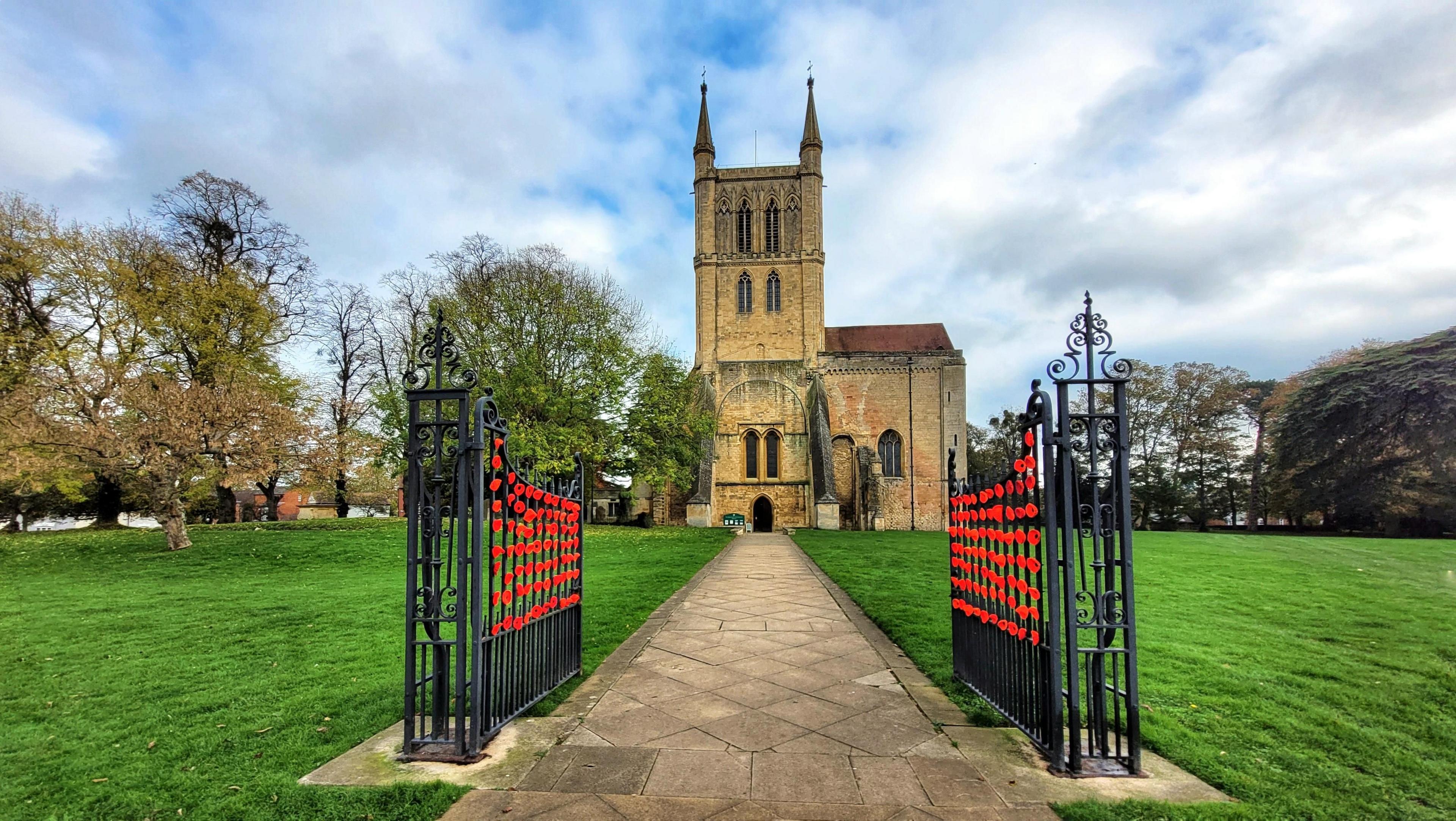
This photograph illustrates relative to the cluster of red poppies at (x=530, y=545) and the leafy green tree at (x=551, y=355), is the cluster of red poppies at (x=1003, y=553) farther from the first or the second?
the leafy green tree at (x=551, y=355)

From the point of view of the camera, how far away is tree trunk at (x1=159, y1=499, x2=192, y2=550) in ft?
47.2

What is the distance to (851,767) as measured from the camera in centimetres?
332

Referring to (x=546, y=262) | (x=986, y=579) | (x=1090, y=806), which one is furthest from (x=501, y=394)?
(x=1090, y=806)

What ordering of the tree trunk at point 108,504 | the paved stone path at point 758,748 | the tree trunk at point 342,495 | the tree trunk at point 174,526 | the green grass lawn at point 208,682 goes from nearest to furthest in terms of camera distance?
1. the paved stone path at point 758,748
2. the green grass lawn at point 208,682
3. the tree trunk at point 174,526
4. the tree trunk at point 108,504
5. the tree trunk at point 342,495

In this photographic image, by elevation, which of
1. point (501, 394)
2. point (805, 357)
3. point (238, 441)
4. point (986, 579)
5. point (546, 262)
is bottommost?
point (986, 579)

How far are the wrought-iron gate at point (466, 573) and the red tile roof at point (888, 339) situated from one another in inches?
1172

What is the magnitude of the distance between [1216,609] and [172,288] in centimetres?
2505

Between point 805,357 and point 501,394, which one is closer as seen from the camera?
point 501,394

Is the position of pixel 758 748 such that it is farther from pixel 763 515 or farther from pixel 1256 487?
pixel 1256 487

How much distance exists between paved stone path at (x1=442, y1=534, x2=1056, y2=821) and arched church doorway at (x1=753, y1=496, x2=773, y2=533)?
75.9 feet

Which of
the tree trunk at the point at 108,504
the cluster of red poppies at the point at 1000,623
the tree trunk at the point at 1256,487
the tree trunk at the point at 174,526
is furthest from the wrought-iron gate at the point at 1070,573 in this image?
the tree trunk at the point at 1256,487

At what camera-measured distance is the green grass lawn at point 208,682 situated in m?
3.03

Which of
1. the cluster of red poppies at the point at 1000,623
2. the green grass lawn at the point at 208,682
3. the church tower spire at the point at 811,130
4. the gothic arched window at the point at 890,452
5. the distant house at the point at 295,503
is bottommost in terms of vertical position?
the distant house at the point at 295,503

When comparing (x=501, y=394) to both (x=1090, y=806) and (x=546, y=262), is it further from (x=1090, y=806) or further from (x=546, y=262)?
(x=1090, y=806)
